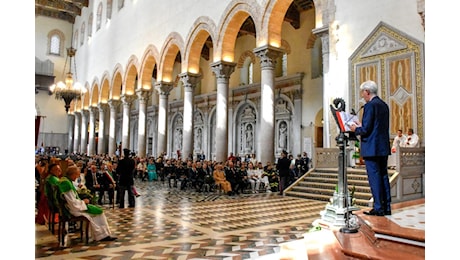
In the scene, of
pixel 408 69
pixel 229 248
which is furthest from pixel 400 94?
pixel 229 248

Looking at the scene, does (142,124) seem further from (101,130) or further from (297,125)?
(297,125)

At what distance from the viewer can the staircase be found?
870 cm

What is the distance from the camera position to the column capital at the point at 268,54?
12.8 m

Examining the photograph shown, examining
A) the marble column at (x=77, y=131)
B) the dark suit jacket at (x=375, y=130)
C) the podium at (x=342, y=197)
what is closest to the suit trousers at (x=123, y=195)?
the podium at (x=342, y=197)

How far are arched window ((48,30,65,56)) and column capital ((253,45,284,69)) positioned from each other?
30363 mm

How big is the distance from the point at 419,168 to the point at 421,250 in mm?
6193

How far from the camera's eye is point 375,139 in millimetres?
3596

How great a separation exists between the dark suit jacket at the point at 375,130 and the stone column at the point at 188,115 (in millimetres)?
13402

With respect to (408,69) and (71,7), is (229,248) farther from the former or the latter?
(71,7)

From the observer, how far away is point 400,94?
9.98 m

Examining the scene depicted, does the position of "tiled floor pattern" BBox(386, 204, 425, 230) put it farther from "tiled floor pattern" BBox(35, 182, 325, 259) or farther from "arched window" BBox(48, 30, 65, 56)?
"arched window" BBox(48, 30, 65, 56)

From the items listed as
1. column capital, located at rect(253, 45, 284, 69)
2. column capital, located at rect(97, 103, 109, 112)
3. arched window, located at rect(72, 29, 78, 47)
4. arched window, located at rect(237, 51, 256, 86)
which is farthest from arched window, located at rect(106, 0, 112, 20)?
column capital, located at rect(253, 45, 284, 69)

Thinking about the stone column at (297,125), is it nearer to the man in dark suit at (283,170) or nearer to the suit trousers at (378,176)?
the man in dark suit at (283,170)
